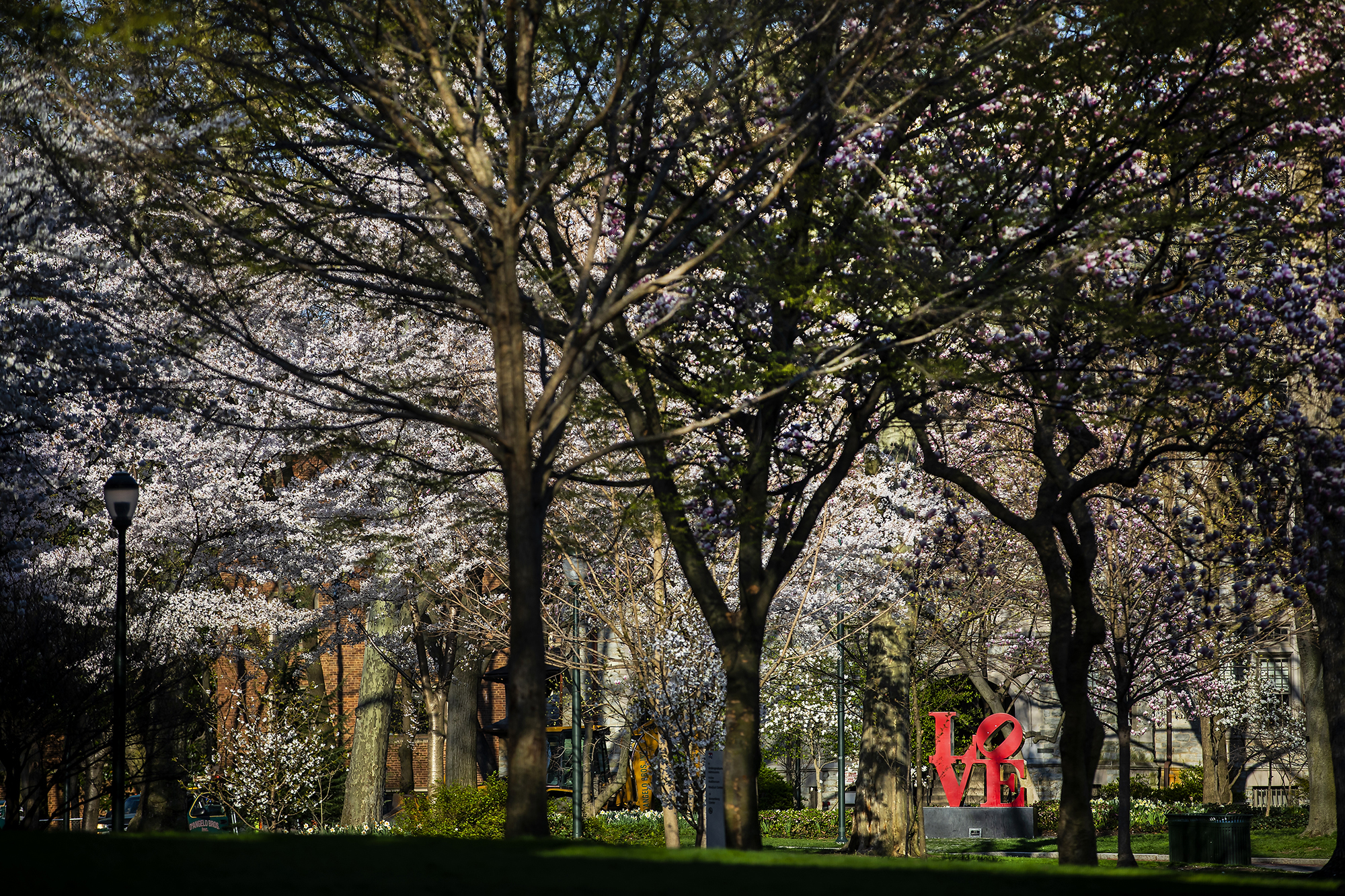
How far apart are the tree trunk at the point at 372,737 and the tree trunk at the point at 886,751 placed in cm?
1046

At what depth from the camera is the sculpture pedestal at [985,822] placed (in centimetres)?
2562

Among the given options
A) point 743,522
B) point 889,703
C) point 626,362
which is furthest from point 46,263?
point 889,703

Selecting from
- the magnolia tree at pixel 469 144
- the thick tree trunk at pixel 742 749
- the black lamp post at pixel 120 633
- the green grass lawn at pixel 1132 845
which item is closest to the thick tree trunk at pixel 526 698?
the magnolia tree at pixel 469 144

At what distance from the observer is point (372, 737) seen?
25438 millimetres

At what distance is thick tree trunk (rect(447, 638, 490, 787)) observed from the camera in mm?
26281

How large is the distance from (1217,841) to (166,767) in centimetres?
1719

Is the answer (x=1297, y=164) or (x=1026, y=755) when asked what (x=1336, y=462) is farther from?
(x=1026, y=755)

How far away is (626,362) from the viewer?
1421 cm

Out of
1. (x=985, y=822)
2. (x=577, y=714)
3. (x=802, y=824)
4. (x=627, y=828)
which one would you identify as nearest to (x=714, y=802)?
(x=577, y=714)

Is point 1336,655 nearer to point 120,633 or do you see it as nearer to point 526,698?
point 526,698

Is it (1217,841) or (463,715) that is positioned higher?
(463,715)

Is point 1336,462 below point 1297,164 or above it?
below

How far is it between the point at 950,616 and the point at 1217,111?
16676 mm

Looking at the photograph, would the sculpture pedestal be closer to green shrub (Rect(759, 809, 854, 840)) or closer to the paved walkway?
the paved walkway
